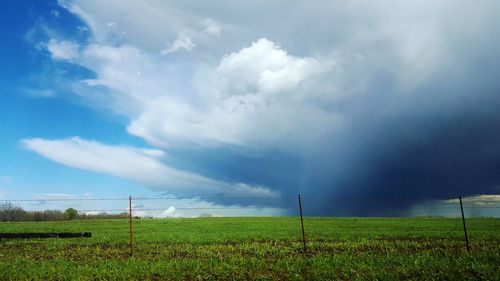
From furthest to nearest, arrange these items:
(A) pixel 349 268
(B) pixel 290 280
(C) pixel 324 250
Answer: (C) pixel 324 250, (A) pixel 349 268, (B) pixel 290 280

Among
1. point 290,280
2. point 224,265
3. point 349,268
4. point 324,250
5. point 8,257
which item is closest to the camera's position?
point 290,280

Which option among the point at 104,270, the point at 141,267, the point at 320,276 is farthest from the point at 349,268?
the point at 104,270

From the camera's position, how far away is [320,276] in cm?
1374

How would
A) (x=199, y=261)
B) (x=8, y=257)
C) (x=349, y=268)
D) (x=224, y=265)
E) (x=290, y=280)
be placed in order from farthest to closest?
(x=8, y=257), (x=199, y=261), (x=224, y=265), (x=349, y=268), (x=290, y=280)

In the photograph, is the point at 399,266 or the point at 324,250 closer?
the point at 399,266

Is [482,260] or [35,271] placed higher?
[35,271]

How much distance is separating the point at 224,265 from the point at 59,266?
7562mm

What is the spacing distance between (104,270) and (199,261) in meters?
4.16

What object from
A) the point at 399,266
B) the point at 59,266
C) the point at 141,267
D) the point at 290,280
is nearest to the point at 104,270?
the point at 141,267

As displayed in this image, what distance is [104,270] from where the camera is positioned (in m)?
15.3

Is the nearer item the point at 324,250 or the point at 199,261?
the point at 199,261

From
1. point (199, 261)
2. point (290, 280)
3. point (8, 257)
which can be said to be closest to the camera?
point (290, 280)

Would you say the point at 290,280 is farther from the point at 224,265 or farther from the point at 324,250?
the point at 324,250

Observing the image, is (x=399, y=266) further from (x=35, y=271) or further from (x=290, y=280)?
(x=35, y=271)
